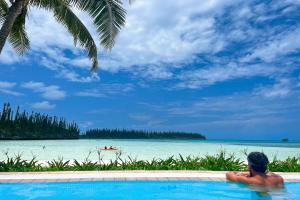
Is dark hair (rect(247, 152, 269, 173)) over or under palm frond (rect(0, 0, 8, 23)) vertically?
under

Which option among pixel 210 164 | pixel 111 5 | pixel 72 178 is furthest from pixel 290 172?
pixel 111 5

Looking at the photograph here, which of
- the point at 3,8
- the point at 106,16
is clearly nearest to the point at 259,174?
the point at 106,16

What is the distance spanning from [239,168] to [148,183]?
3821 mm

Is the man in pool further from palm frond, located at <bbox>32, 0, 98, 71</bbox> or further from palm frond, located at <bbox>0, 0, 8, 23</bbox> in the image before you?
palm frond, located at <bbox>0, 0, 8, 23</bbox>

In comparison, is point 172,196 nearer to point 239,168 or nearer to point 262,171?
point 262,171

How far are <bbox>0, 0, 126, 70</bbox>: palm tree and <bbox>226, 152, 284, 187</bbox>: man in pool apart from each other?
21.2 feet

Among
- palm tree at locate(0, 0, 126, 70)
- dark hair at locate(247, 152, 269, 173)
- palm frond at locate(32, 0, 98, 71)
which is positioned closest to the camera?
dark hair at locate(247, 152, 269, 173)

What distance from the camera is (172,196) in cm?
874

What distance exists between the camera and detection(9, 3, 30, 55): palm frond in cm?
1285

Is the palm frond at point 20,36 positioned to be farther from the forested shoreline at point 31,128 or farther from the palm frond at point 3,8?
the forested shoreline at point 31,128

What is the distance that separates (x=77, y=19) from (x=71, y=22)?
0.27 meters

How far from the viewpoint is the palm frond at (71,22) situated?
12.7 metres

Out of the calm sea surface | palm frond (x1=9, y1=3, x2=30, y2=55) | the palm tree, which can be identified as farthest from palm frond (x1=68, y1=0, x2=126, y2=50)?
the calm sea surface

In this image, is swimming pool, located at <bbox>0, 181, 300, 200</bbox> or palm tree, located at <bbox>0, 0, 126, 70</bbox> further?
palm tree, located at <bbox>0, 0, 126, 70</bbox>
